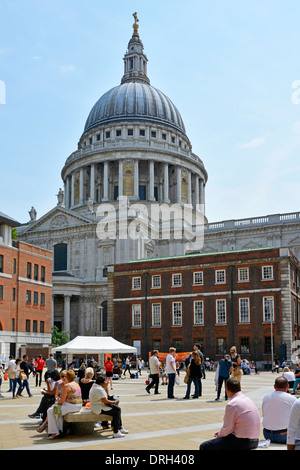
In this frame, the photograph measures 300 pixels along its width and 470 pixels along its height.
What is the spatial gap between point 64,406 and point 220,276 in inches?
1705

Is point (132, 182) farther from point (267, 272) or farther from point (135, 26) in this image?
point (267, 272)

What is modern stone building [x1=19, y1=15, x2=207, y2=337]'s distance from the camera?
80.7 m

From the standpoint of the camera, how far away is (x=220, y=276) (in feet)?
183

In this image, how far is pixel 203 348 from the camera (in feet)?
183

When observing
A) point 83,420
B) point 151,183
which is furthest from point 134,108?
point 83,420

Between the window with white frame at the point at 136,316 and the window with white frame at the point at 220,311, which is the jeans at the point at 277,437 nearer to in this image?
the window with white frame at the point at 220,311

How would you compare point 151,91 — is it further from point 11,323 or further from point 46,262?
point 11,323

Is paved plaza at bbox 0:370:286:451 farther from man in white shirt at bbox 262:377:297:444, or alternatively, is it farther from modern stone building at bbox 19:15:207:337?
modern stone building at bbox 19:15:207:337

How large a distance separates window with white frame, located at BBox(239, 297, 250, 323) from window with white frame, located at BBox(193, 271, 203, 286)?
443 centimetres

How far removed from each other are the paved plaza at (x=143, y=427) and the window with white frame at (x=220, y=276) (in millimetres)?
33439

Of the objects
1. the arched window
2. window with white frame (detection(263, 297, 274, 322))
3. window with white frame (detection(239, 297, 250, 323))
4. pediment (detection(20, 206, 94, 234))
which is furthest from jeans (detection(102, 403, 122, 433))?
the arched window

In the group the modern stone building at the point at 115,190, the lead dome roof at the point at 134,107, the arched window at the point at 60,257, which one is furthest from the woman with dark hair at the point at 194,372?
the lead dome roof at the point at 134,107
